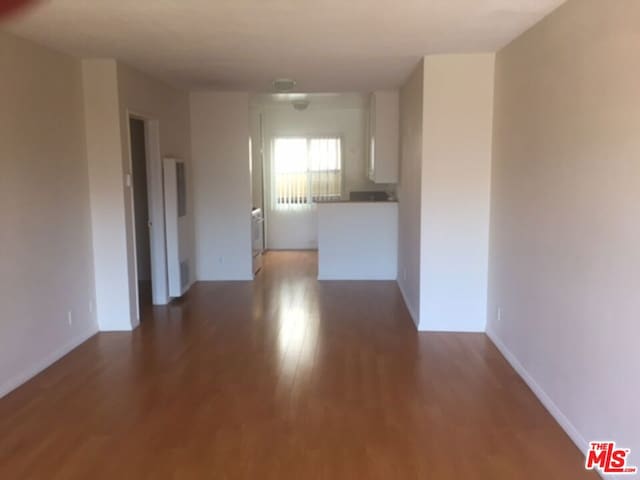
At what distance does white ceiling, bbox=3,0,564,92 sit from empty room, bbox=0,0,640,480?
0.03 m

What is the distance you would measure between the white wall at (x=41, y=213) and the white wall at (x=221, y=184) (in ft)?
7.70

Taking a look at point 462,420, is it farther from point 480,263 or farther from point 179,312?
point 179,312

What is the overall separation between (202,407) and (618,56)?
117 inches

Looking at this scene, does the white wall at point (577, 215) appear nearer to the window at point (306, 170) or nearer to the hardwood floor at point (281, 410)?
the hardwood floor at point (281, 410)

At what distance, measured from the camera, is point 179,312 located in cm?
552

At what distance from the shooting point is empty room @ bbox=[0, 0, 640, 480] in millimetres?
2605

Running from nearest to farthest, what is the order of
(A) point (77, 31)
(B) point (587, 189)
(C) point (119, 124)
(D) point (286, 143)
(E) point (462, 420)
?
(B) point (587, 189)
(E) point (462, 420)
(A) point (77, 31)
(C) point (119, 124)
(D) point (286, 143)

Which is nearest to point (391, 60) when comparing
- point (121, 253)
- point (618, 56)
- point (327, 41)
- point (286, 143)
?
point (327, 41)

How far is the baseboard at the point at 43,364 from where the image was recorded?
3.48 metres

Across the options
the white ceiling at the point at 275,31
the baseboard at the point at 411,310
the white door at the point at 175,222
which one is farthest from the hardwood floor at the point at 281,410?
the white ceiling at the point at 275,31

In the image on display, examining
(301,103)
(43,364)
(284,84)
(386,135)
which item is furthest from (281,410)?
(301,103)

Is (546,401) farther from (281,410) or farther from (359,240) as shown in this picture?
(359,240)

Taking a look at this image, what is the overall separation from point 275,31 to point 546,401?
2969mm

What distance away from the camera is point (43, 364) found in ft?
12.7
